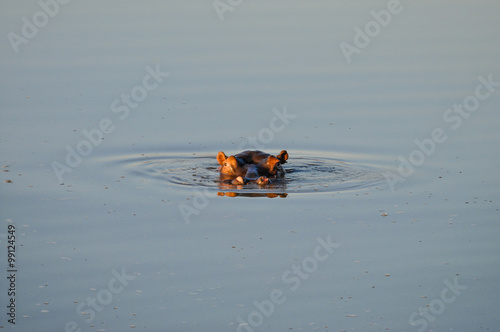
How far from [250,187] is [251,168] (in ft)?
1.88

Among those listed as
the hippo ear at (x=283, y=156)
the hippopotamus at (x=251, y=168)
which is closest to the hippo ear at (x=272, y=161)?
the hippopotamus at (x=251, y=168)

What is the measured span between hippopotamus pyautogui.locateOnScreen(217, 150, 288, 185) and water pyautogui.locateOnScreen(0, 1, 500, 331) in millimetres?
294

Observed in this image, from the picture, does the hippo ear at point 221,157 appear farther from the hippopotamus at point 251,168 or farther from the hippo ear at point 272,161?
the hippo ear at point 272,161

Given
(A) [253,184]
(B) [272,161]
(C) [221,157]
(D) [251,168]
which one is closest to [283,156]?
(B) [272,161]

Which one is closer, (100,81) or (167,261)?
(167,261)

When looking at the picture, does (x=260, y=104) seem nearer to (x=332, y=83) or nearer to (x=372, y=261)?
(x=332, y=83)

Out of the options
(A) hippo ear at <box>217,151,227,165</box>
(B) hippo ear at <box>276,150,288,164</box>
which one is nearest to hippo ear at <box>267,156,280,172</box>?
(B) hippo ear at <box>276,150,288,164</box>

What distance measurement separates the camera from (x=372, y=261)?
1262 cm

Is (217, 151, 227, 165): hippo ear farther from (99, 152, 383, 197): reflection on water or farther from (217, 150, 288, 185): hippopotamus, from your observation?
(99, 152, 383, 197): reflection on water

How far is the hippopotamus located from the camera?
17.0m

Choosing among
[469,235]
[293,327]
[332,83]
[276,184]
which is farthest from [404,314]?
[332,83]

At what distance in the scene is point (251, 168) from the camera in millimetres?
17188

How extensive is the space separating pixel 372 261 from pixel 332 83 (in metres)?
11.5

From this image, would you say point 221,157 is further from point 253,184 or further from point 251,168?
point 253,184
